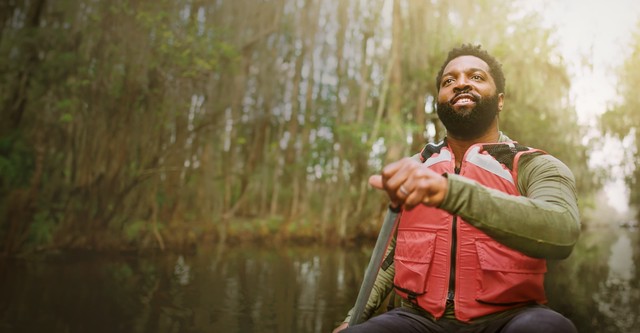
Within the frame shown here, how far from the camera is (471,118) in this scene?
1.63 metres

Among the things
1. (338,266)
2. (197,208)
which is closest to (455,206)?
(338,266)

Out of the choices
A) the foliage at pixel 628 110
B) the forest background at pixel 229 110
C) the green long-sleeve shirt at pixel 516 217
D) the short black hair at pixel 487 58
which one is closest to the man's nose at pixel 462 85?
the short black hair at pixel 487 58

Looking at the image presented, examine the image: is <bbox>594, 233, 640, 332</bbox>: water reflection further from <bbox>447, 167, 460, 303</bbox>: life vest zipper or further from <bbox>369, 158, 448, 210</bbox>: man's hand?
<bbox>369, 158, 448, 210</bbox>: man's hand

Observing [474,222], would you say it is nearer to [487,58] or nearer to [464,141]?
[464,141]

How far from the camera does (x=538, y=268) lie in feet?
4.67

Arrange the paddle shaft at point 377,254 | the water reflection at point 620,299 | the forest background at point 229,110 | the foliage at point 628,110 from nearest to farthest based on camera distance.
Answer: the paddle shaft at point 377,254 < the water reflection at point 620,299 < the forest background at point 229,110 < the foliage at point 628,110

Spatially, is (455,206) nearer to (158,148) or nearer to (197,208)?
(158,148)

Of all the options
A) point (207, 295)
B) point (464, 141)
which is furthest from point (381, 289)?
point (207, 295)

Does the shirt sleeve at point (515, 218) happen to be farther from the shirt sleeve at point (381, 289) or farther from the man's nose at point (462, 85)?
the shirt sleeve at point (381, 289)

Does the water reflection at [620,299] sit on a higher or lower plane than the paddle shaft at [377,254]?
lower

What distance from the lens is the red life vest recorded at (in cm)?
142

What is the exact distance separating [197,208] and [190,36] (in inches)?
250

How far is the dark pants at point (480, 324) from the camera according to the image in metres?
1.27

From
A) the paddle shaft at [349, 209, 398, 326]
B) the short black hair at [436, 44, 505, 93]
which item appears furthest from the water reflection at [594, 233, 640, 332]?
the paddle shaft at [349, 209, 398, 326]
